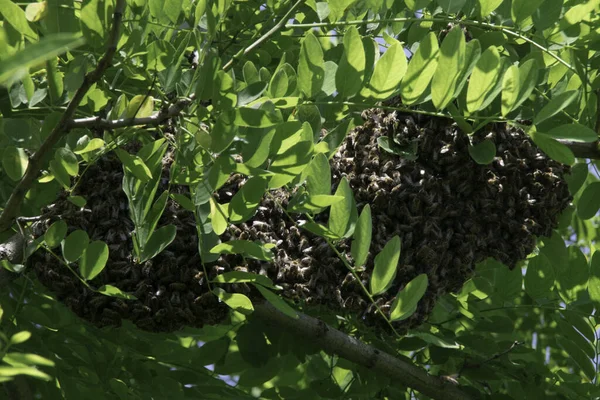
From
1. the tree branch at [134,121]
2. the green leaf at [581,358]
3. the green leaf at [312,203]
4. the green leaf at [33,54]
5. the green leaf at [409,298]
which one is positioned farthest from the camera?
the green leaf at [581,358]

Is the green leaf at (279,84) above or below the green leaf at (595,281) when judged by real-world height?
above

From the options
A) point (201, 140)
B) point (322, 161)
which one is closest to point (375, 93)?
point (322, 161)

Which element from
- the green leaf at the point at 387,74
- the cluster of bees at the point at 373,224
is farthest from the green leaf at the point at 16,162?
the green leaf at the point at 387,74

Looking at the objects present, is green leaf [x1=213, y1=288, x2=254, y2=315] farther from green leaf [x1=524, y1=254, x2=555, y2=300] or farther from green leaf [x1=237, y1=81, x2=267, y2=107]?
green leaf [x1=524, y1=254, x2=555, y2=300]

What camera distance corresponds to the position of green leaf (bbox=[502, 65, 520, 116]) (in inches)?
60.0

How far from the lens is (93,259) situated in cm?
152

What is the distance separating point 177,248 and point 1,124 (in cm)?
37

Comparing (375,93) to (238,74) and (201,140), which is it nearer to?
(201,140)

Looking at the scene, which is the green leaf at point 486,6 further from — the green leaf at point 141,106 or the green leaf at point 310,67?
the green leaf at point 141,106

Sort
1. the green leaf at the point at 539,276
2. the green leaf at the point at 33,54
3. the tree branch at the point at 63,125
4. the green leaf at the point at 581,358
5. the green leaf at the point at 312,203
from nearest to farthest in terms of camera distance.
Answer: the green leaf at the point at 33,54
the tree branch at the point at 63,125
the green leaf at the point at 312,203
the green leaf at the point at 539,276
the green leaf at the point at 581,358

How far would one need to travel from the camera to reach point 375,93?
1.54m

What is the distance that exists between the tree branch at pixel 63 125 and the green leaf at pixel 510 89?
0.63 m

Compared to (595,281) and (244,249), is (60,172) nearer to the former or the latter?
(244,249)

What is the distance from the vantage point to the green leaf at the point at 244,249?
4.81 feet
